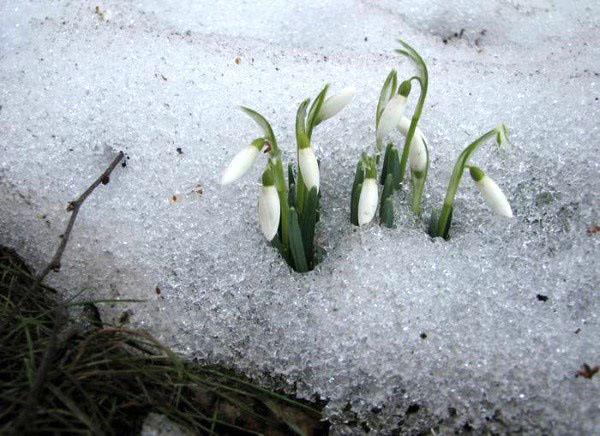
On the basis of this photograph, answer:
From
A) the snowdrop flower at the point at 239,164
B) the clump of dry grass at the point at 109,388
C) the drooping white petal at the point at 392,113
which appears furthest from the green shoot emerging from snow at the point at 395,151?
the clump of dry grass at the point at 109,388

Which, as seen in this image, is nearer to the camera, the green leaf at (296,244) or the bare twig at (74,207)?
the green leaf at (296,244)

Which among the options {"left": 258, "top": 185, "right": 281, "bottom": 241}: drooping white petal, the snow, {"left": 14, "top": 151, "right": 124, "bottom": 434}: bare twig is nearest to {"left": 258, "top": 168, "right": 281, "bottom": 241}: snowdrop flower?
{"left": 258, "top": 185, "right": 281, "bottom": 241}: drooping white petal

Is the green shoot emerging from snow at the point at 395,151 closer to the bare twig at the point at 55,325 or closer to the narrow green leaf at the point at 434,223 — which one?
the narrow green leaf at the point at 434,223

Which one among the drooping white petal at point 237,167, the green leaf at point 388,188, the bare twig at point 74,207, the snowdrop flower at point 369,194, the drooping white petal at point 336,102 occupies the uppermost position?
the drooping white petal at point 336,102

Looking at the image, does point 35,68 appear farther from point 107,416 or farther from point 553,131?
point 553,131

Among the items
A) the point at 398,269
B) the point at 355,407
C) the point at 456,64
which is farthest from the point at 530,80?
the point at 355,407

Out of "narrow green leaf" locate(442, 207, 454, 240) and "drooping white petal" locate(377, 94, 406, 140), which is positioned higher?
"drooping white petal" locate(377, 94, 406, 140)

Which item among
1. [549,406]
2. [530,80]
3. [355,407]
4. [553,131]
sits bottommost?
[355,407]

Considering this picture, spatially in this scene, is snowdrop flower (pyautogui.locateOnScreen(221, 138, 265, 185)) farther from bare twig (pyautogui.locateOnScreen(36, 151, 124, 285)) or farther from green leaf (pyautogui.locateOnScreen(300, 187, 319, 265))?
bare twig (pyautogui.locateOnScreen(36, 151, 124, 285))
